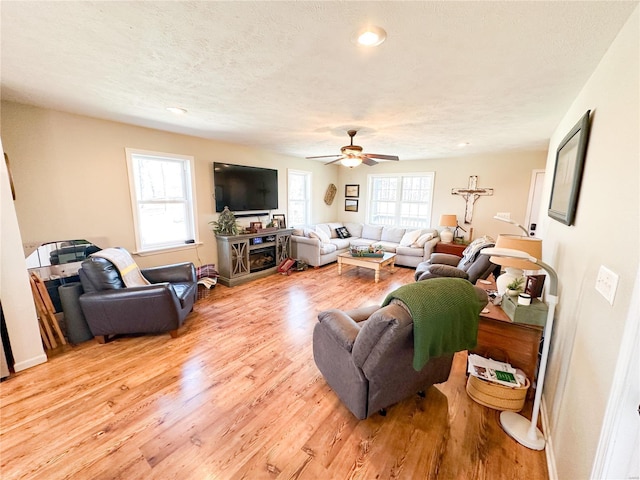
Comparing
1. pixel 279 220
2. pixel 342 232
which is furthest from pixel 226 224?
pixel 342 232

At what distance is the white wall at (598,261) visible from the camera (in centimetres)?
100

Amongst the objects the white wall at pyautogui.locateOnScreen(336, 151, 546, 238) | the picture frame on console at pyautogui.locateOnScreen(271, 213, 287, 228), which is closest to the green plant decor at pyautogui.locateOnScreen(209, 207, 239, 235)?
the picture frame on console at pyautogui.locateOnScreen(271, 213, 287, 228)

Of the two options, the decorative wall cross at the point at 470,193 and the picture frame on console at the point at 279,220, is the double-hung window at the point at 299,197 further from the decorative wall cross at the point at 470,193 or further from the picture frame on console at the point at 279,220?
the decorative wall cross at the point at 470,193

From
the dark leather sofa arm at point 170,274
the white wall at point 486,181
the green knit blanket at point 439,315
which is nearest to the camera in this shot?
the green knit blanket at point 439,315

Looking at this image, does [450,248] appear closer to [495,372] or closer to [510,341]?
[510,341]

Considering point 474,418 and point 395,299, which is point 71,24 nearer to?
point 395,299

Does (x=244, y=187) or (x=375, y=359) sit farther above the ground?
(x=244, y=187)

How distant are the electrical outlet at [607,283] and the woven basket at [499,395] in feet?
3.26

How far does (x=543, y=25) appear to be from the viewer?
1.30m

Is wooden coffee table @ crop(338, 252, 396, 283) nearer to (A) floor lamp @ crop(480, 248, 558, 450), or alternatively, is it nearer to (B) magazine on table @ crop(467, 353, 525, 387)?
(B) magazine on table @ crop(467, 353, 525, 387)

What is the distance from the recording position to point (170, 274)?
3.19 meters

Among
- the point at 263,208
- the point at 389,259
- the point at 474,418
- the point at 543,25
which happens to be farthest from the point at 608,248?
the point at 263,208

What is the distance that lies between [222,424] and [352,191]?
6109mm

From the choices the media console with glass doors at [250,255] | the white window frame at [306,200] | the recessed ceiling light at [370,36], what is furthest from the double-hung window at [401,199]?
the recessed ceiling light at [370,36]
